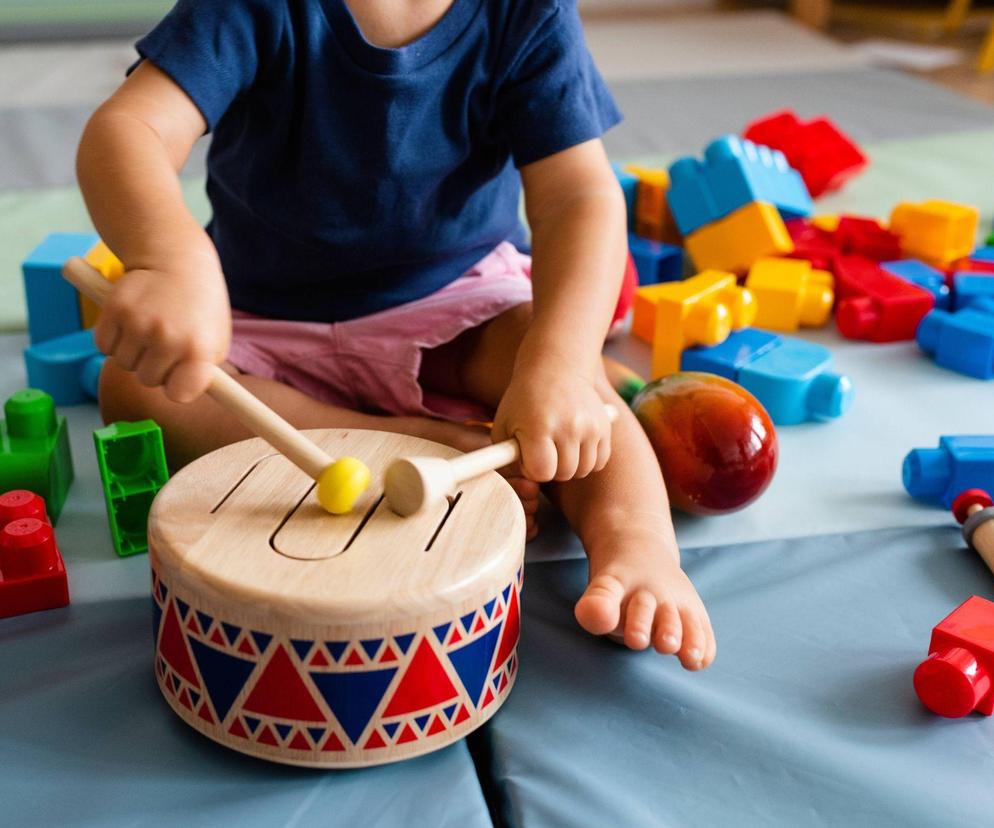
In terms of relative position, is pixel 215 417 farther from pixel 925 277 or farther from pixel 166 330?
pixel 925 277

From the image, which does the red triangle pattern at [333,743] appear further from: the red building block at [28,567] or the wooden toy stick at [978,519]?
the wooden toy stick at [978,519]

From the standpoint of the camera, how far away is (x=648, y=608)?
0.64 meters

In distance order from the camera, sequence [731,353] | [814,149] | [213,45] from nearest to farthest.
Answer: [213,45] < [731,353] < [814,149]

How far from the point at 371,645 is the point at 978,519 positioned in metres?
0.44

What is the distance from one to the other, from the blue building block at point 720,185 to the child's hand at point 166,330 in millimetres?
731

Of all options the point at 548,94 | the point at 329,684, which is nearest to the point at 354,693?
the point at 329,684

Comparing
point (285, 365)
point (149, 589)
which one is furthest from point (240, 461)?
point (285, 365)

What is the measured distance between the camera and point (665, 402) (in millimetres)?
824

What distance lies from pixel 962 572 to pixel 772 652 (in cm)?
17

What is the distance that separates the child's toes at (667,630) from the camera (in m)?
0.62

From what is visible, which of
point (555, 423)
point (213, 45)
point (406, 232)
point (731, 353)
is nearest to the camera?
point (555, 423)

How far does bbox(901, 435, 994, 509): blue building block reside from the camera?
2.71 ft

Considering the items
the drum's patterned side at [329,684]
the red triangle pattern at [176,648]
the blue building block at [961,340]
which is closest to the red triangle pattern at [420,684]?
the drum's patterned side at [329,684]

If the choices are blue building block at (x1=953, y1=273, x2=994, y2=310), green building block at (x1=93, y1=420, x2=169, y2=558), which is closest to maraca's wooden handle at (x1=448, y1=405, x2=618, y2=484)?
green building block at (x1=93, y1=420, x2=169, y2=558)
